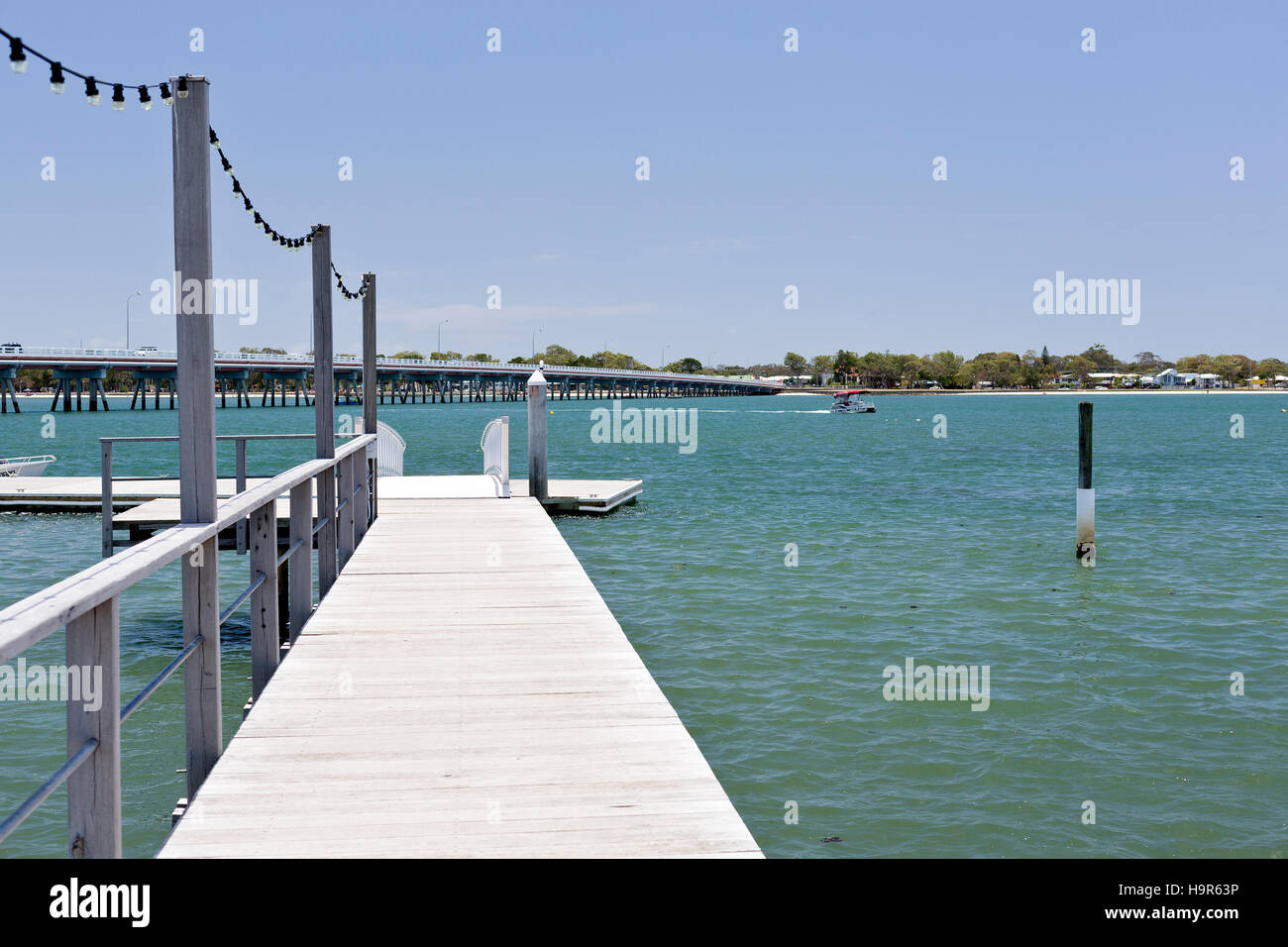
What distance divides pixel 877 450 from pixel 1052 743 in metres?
51.8

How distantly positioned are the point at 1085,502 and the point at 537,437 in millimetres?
9304

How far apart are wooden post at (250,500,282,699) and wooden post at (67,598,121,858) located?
112 inches

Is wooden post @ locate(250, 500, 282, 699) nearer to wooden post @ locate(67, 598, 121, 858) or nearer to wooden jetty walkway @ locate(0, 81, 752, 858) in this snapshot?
wooden jetty walkway @ locate(0, 81, 752, 858)

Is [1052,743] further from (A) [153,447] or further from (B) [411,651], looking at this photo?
(A) [153,447]

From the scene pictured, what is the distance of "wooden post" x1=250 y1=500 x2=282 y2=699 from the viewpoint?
654cm

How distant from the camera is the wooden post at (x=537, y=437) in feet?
56.1

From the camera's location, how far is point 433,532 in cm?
1260

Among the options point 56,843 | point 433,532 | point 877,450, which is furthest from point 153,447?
point 56,843

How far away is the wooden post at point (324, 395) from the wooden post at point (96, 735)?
5.23 metres

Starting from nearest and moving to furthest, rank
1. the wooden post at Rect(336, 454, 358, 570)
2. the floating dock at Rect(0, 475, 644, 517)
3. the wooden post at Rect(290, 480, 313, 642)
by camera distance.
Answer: the wooden post at Rect(290, 480, 313, 642), the wooden post at Rect(336, 454, 358, 570), the floating dock at Rect(0, 475, 644, 517)

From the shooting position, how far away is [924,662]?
10977 millimetres

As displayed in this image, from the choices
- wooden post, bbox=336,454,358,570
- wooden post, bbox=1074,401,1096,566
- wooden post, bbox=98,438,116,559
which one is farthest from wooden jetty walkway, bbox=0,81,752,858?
wooden post, bbox=1074,401,1096,566

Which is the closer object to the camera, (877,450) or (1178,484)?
(1178,484)

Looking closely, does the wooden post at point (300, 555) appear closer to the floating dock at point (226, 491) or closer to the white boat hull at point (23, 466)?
the floating dock at point (226, 491)
